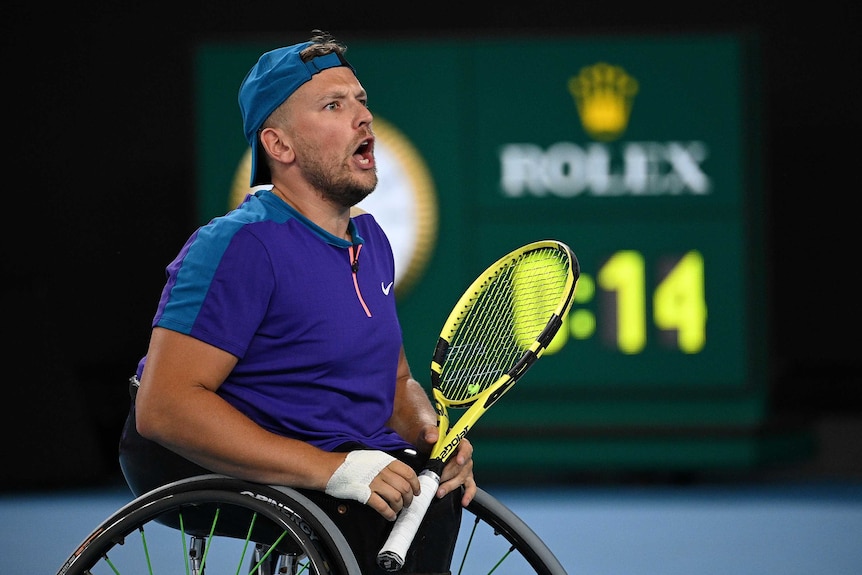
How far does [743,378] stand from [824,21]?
190cm

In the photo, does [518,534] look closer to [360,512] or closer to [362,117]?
[360,512]

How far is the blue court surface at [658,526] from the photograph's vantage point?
13.0 ft

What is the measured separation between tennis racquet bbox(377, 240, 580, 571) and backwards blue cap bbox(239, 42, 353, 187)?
438mm

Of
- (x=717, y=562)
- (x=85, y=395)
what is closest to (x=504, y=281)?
(x=717, y=562)

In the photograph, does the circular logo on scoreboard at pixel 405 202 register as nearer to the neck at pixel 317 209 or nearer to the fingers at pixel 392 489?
the neck at pixel 317 209

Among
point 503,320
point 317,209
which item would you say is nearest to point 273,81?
point 317,209

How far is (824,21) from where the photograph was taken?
5.95 metres

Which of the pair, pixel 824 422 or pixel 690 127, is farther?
pixel 824 422

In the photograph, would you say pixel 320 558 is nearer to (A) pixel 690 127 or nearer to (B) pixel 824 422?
(A) pixel 690 127

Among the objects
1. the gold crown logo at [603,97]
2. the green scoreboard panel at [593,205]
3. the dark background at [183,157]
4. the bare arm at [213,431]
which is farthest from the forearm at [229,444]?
the dark background at [183,157]

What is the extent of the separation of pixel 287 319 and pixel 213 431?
205 mm

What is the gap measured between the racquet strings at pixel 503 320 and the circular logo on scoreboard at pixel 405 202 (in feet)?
9.92

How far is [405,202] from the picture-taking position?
5.21m

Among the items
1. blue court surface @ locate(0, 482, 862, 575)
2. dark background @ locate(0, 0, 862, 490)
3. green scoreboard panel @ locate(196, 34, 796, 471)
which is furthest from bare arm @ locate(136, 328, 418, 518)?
dark background @ locate(0, 0, 862, 490)
